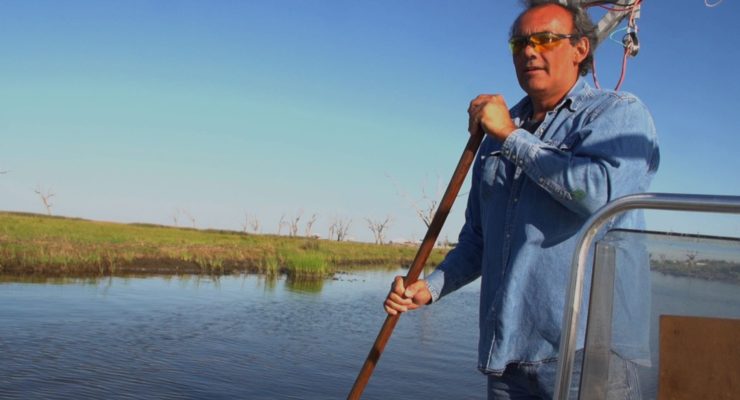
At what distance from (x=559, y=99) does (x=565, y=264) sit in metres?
0.53

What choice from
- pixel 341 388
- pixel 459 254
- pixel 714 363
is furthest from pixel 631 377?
pixel 341 388

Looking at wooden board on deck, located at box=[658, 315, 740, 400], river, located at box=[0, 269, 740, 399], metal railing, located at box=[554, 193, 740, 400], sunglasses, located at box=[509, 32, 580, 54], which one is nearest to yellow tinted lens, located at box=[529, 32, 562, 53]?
sunglasses, located at box=[509, 32, 580, 54]

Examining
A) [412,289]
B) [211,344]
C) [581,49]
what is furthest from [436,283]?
[211,344]

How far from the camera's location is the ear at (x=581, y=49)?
2234 mm

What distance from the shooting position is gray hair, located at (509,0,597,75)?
224cm

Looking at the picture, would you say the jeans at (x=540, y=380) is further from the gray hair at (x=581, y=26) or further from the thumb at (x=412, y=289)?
the gray hair at (x=581, y=26)

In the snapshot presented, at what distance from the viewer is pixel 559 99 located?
2242 mm

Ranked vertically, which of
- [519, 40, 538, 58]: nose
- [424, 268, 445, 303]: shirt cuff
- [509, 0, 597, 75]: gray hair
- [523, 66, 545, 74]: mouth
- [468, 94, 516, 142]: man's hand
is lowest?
[424, 268, 445, 303]: shirt cuff

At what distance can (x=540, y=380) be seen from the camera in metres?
2.04

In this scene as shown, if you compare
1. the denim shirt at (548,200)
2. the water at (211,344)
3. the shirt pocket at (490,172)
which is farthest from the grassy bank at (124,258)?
the denim shirt at (548,200)

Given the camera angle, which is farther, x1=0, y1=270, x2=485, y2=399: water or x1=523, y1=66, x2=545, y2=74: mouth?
x1=0, y1=270, x2=485, y2=399: water

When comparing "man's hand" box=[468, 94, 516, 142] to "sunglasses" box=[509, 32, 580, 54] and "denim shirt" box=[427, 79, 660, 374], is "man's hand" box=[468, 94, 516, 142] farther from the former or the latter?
"sunglasses" box=[509, 32, 580, 54]

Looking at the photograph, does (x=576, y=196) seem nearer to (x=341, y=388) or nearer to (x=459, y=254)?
(x=459, y=254)

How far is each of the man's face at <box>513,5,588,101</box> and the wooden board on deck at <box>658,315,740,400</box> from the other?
100 centimetres
